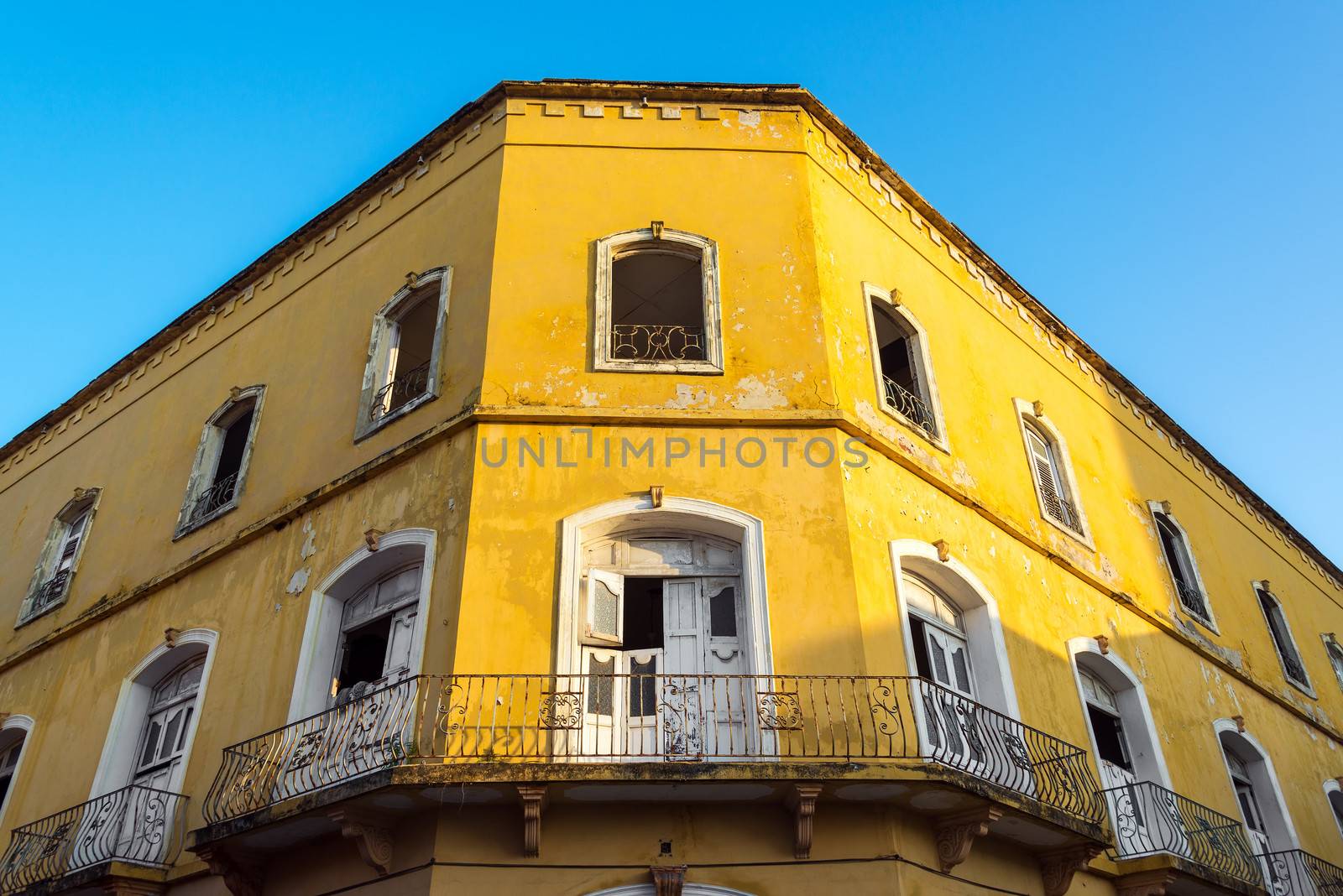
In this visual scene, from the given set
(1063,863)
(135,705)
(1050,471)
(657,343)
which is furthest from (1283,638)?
(135,705)

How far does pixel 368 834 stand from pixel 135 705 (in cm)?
541

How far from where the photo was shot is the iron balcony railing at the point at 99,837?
1077cm

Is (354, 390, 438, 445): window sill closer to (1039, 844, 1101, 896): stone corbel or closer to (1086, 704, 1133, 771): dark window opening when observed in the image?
(1039, 844, 1101, 896): stone corbel

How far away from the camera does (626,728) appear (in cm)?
930

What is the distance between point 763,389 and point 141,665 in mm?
7639

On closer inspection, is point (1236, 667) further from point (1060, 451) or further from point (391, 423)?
point (391, 423)

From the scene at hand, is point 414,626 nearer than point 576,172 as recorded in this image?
Yes

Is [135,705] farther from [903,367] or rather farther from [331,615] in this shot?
[903,367]

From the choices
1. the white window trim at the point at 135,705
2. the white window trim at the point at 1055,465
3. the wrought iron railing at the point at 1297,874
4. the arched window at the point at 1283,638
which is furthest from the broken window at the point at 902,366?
the arched window at the point at 1283,638

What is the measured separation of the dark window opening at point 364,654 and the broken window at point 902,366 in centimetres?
563

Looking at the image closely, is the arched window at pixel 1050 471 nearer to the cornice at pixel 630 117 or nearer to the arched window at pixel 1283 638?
the cornice at pixel 630 117

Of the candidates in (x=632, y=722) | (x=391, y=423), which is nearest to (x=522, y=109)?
(x=391, y=423)

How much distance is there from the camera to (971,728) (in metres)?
9.76

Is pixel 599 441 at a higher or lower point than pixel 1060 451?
lower
